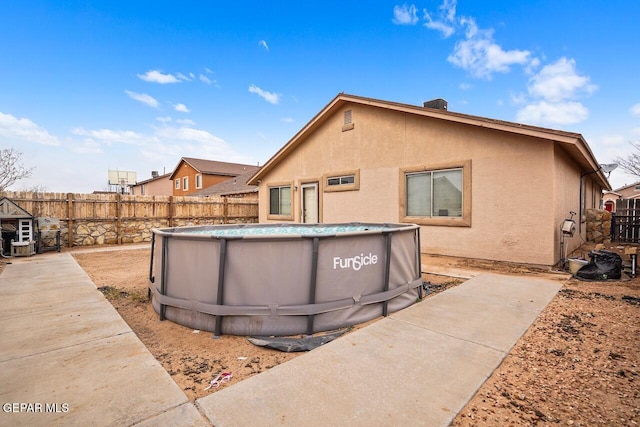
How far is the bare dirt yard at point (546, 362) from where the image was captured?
1.95 m

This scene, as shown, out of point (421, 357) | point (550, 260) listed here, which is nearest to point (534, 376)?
point (421, 357)

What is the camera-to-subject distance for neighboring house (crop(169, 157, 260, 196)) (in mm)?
28453

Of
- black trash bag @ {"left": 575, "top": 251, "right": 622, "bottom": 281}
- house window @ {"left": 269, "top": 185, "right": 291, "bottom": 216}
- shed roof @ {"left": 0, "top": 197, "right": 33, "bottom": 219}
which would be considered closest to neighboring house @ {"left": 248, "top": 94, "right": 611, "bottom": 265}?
black trash bag @ {"left": 575, "top": 251, "right": 622, "bottom": 281}

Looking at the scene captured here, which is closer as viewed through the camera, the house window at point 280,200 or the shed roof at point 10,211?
the shed roof at point 10,211

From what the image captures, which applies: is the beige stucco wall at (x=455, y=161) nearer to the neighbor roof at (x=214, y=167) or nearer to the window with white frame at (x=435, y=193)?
the window with white frame at (x=435, y=193)

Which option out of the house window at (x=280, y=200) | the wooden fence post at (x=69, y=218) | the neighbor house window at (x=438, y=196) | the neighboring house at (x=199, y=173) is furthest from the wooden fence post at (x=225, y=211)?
the neighboring house at (x=199, y=173)

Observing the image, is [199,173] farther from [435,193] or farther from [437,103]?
[435,193]

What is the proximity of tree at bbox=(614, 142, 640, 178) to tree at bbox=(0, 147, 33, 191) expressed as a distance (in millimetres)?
41744

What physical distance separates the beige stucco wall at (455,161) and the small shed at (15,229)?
10.0 m

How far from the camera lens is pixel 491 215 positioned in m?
7.34

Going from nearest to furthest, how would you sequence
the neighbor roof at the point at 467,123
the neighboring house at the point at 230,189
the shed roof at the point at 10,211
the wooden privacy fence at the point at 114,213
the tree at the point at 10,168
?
1. the neighbor roof at the point at 467,123
2. the shed roof at the point at 10,211
3. the wooden privacy fence at the point at 114,213
4. the tree at the point at 10,168
5. the neighboring house at the point at 230,189

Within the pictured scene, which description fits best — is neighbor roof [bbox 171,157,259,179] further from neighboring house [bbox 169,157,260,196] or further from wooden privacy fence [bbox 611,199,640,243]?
wooden privacy fence [bbox 611,199,640,243]

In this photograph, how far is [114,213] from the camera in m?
12.5

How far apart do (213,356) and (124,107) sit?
21.2 metres
